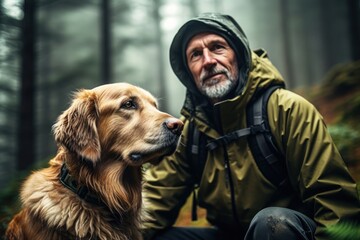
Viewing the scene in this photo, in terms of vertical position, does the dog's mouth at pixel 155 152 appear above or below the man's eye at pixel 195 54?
below

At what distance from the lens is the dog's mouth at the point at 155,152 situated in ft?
10.4

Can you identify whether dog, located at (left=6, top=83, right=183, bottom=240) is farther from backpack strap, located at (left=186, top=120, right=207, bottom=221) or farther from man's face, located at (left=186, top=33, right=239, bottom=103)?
man's face, located at (left=186, top=33, right=239, bottom=103)

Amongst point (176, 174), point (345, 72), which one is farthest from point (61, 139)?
point (345, 72)

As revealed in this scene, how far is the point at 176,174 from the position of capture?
3.87 m

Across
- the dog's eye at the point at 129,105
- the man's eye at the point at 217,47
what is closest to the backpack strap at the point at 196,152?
the dog's eye at the point at 129,105

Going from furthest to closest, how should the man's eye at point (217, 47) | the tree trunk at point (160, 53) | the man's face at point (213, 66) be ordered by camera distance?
the tree trunk at point (160, 53) < the man's eye at point (217, 47) < the man's face at point (213, 66)

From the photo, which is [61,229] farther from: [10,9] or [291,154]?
[10,9]

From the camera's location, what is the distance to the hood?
3.81m

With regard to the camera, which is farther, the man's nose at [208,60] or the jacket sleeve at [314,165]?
the man's nose at [208,60]

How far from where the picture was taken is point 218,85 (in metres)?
3.75

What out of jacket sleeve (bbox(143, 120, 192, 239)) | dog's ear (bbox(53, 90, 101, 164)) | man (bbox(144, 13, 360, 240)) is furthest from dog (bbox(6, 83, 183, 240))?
man (bbox(144, 13, 360, 240))

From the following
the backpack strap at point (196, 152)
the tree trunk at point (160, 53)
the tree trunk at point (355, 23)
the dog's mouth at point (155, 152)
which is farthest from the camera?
the tree trunk at point (160, 53)

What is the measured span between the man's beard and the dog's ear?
4.16ft

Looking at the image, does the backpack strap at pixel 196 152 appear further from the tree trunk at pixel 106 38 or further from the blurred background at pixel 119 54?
the tree trunk at pixel 106 38
